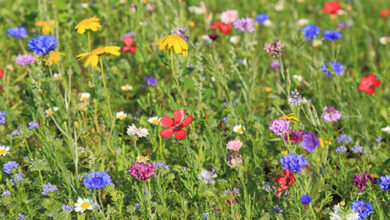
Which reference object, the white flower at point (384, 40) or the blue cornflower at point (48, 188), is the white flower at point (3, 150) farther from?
the white flower at point (384, 40)

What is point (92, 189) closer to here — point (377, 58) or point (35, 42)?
point (35, 42)

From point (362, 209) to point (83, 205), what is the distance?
1.38 m

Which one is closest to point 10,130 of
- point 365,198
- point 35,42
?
point 35,42

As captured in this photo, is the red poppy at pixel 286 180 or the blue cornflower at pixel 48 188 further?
the blue cornflower at pixel 48 188

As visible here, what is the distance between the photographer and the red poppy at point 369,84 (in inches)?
115

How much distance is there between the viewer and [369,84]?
116 inches

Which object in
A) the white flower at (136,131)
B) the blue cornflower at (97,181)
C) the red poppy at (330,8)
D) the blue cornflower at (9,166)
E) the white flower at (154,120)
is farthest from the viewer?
the red poppy at (330,8)

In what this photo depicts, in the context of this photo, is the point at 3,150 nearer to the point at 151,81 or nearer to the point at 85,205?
the point at 85,205

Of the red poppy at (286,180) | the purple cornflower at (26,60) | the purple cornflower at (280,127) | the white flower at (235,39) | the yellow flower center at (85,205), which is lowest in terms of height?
the red poppy at (286,180)

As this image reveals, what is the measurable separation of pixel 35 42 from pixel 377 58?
3.44m

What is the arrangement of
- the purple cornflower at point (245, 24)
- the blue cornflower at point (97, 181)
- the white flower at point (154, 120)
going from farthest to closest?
the purple cornflower at point (245, 24) < the white flower at point (154, 120) < the blue cornflower at point (97, 181)

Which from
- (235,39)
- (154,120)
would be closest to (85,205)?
(154,120)

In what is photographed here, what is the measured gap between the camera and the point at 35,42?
220 cm

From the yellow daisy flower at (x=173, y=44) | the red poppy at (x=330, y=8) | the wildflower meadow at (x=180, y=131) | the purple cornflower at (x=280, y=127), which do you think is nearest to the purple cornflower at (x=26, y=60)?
the wildflower meadow at (x=180, y=131)
